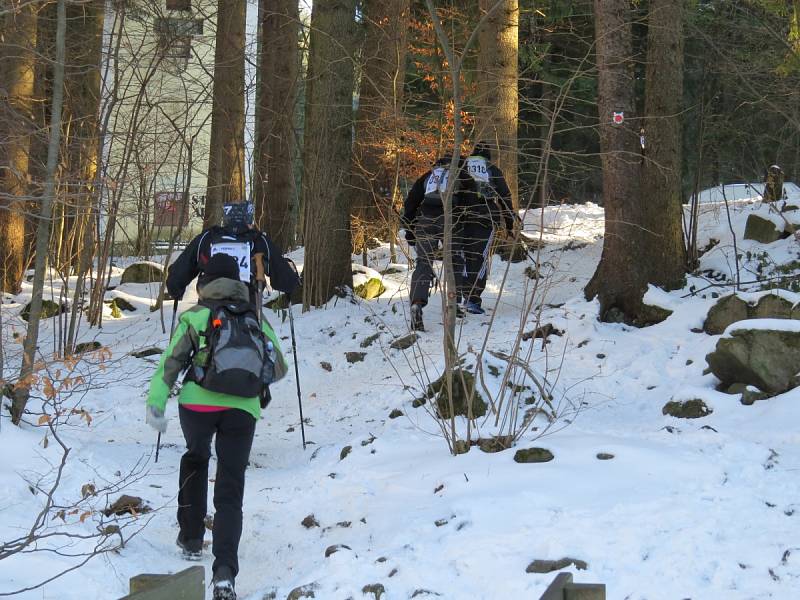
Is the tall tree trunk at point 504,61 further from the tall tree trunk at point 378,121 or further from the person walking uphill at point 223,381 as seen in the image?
the person walking uphill at point 223,381

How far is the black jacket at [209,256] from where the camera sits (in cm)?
624

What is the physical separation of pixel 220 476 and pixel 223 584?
1.89 ft

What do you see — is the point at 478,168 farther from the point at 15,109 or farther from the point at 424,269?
the point at 15,109

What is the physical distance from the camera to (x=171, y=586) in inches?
97.7

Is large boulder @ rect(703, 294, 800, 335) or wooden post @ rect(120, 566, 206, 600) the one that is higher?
large boulder @ rect(703, 294, 800, 335)

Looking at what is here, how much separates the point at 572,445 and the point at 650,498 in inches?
38.9

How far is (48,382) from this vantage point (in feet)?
16.8

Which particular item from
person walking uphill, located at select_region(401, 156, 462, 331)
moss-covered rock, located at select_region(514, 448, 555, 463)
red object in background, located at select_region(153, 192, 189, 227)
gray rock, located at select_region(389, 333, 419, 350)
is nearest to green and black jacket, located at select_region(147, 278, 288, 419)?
moss-covered rock, located at select_region(514, 448, 555, 463)

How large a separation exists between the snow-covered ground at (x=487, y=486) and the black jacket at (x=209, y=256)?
Result: 1.10 m

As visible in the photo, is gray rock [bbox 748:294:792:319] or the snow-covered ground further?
gray rock [bbox 748:294:792:319]

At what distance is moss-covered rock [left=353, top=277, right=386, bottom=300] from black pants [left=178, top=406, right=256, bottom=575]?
23.6 feet

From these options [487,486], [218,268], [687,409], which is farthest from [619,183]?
[218,268]

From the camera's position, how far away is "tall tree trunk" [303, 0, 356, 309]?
1198 centimetres

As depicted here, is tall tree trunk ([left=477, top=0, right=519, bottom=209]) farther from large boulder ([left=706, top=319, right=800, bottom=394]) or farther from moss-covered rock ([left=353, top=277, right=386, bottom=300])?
large boulder ([left=706, top=319, right=800, bottom=394])
